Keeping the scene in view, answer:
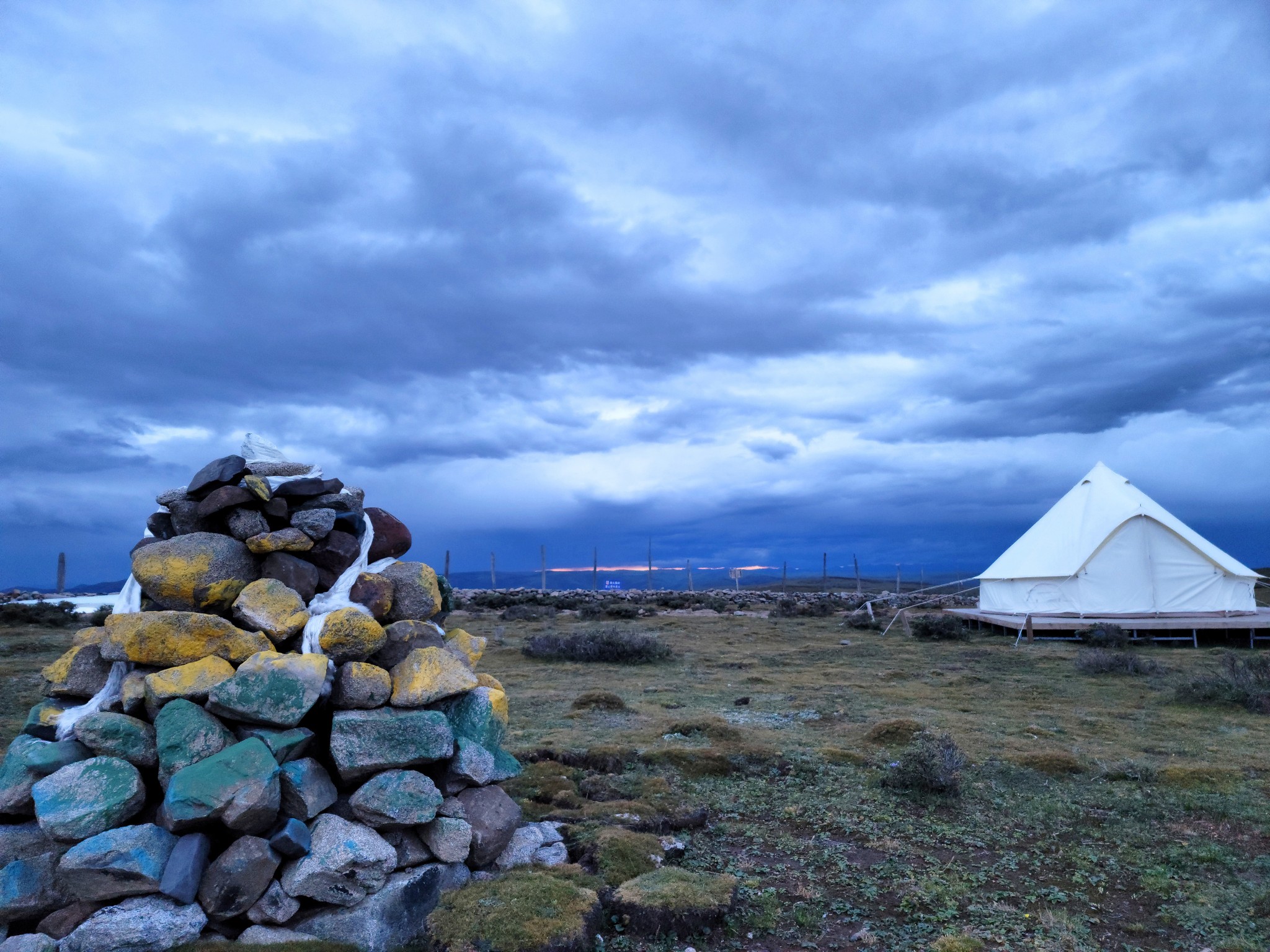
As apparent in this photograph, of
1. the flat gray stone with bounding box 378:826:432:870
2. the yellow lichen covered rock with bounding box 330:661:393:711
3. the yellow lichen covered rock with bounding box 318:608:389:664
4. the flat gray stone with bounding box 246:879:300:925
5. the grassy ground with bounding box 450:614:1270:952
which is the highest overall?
the yellow lichen covered rock with bounding box 318:608:389:664

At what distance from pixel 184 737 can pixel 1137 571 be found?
31437mm

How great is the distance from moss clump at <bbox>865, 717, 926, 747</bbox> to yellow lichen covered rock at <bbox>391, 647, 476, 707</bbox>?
6924 mm

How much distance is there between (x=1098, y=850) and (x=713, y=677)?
10809mm

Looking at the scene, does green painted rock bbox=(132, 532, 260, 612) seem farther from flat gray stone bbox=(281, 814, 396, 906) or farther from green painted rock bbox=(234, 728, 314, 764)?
flat gray stone bbox=(281, 814, 396, 906)

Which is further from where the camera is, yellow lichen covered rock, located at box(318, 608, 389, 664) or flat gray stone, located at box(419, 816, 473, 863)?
yellow lichen covered rock, located at box(318, 608, 389, 664)

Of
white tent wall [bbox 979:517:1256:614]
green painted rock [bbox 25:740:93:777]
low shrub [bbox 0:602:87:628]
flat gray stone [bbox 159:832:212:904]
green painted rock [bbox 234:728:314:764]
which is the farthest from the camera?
white tent wall [bbox 979:517:1256:614]

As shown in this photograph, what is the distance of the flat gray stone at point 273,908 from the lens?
4.92 metres

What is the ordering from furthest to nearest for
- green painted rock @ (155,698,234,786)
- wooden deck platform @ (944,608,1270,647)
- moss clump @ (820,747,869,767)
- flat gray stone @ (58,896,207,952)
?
wooden deck platform @ (944,608,1270,647) < moss clump @ (820,747,869,767) < green painted rock @ (155,698,234,786) < flat gray stone @ (58,896,207,952)

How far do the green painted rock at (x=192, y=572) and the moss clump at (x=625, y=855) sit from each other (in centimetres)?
351

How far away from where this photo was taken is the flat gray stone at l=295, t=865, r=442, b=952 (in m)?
4.97

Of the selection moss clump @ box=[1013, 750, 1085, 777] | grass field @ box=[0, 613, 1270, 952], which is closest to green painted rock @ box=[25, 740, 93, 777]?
grass field @ box=[0, 613, 1270, 952]

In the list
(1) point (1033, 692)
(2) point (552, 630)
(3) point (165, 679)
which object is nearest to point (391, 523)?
(3) point (165, 679)

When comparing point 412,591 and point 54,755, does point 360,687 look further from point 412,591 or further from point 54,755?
point 54,755

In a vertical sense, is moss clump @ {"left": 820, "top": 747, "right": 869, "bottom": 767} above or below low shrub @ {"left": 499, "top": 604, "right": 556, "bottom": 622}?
below
